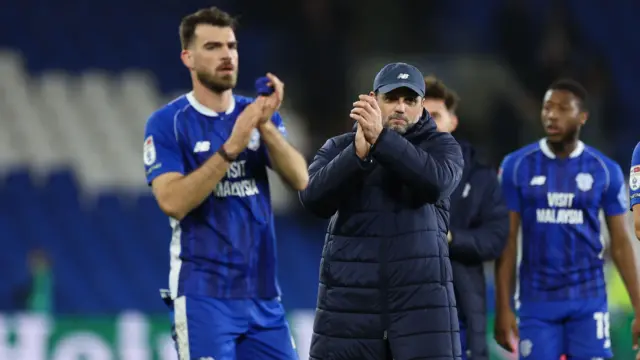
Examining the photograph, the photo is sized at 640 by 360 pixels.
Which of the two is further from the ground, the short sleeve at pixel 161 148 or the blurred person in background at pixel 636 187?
the short sleeve at pixel 161 148

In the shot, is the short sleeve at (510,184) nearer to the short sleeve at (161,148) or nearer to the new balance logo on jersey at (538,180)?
the new balance logo on jersey at (538,180)

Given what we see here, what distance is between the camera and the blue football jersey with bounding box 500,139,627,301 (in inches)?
276

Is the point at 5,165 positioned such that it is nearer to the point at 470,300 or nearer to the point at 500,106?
the point at 500,106

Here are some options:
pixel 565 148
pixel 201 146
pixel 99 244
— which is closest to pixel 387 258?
pixel 201 146

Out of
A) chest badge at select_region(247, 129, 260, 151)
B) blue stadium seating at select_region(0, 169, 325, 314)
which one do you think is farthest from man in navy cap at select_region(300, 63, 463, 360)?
blue stadium seating at select_region(0, 169, 325, 314)

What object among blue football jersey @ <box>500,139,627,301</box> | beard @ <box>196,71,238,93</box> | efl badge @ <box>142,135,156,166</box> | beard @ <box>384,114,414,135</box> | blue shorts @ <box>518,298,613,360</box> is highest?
beard @ <box>196,71,238,93</box>

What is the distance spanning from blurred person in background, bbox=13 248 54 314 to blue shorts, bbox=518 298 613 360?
718 cm

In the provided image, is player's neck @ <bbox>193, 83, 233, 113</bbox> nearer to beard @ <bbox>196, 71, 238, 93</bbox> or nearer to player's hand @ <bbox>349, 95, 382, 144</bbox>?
beard @ <bbox>196, 71, 238, 93</bbox>

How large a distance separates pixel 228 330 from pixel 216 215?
519 mm

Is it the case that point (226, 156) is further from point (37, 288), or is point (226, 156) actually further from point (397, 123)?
point (37, 288)

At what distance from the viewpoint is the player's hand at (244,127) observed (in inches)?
202

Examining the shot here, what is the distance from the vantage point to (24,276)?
13.5 meters

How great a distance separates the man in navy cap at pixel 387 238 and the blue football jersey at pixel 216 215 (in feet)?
1.21

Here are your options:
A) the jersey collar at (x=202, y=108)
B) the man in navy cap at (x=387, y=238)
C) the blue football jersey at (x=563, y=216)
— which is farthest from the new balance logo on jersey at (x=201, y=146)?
the blue football jersey at (x=563, y=216)
